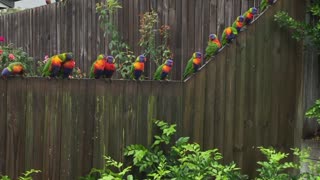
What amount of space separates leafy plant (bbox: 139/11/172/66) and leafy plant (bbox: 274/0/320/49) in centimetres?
162

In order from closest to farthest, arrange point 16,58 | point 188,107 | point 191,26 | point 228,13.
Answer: point 188,107 < point 228,13 < point 191,26 < point 16,58

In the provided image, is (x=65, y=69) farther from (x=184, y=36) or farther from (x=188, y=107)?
(x=184, y=36)

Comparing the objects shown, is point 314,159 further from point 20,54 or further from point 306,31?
point 20,54

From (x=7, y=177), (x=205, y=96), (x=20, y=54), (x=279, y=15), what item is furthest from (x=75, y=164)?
(x=20, y=54)

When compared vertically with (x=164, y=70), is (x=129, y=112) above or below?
below

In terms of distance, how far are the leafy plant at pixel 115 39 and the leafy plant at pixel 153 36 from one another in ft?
1.06

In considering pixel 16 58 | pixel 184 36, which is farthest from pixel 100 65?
pixel 16 58

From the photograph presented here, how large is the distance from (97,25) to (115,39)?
619mm

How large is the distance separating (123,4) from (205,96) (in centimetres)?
270

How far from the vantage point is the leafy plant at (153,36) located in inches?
208

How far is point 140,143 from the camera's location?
3.46m

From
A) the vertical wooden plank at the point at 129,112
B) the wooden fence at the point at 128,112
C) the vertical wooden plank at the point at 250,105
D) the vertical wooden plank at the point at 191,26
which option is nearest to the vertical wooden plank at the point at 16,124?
the wooden fence at the point at 128,112

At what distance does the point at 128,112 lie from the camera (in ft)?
11.2

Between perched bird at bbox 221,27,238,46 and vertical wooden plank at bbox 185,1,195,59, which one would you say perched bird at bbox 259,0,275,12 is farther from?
vertical wooden plank at bbox 185,1,195,59
